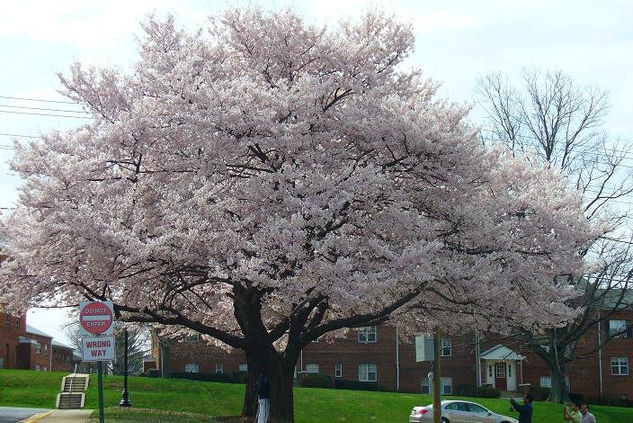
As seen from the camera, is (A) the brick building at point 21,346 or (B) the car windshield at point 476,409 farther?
(A) the brick building at point 21,346

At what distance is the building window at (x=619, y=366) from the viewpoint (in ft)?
209

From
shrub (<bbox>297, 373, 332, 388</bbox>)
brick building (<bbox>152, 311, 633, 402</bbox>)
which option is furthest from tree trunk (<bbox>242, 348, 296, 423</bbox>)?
brick building (<bbox>152, 311, 633, 402</bbox>)

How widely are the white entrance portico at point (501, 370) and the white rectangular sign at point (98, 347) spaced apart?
49523mm

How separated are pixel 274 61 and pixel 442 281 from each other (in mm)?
8154

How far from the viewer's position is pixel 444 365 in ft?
204

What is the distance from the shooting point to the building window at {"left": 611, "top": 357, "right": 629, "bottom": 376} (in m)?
63.7

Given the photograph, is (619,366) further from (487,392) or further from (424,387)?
(424,387)

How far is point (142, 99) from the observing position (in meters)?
24.4

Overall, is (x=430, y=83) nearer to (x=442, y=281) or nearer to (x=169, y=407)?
(x=442, y=281)

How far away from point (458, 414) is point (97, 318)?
22.4 metres

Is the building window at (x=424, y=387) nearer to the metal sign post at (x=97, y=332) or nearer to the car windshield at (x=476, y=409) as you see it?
the car windshield at (x=476, y=409)

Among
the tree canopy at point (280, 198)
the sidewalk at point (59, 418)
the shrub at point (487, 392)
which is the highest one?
the tree canopy at point (280, 198)

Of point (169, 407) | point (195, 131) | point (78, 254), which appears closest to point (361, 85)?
point (195, 131)

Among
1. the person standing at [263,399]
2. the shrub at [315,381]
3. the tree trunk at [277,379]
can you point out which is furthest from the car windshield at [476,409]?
the shrub at [315,381]
